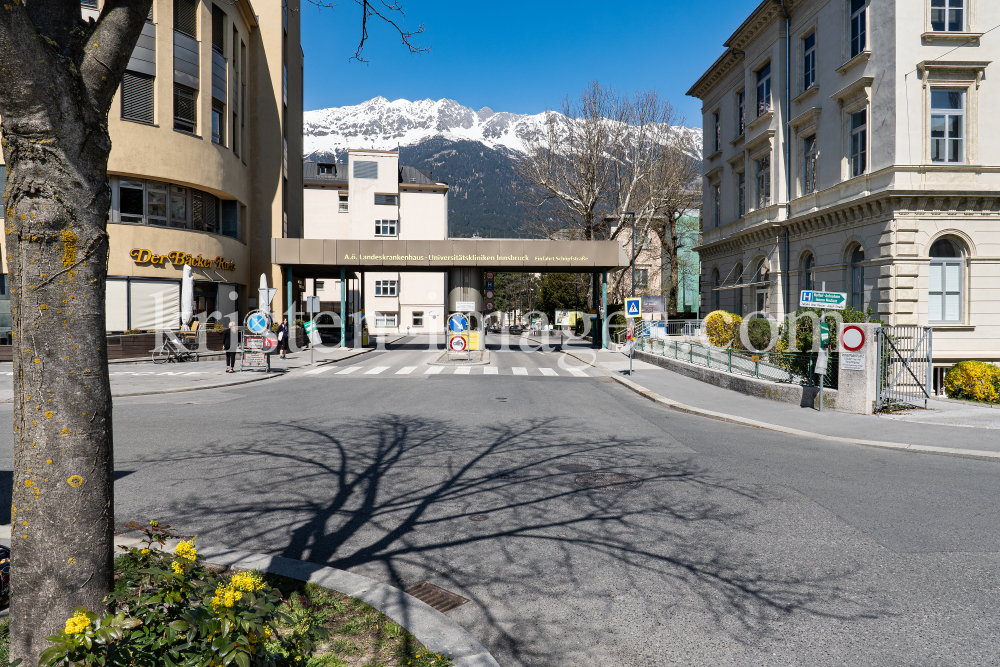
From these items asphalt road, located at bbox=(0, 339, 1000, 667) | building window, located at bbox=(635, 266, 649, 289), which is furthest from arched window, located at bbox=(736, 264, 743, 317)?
building window, located at bbox=(635, 266, 649, 289)

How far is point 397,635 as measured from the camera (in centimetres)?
353

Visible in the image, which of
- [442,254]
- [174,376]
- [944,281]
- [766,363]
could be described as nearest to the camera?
[766,363]

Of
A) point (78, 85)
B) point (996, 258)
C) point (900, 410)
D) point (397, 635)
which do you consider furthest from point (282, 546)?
point (996, 258)

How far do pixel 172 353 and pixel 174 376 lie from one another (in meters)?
Result: 5.50

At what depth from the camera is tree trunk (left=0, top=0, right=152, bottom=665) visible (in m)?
2.62

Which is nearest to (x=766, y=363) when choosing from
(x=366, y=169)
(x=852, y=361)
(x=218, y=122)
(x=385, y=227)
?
(x=852, y=361)

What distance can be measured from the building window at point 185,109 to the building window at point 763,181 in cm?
2668

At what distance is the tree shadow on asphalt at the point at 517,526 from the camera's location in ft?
14.0

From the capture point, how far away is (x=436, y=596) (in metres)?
4.21

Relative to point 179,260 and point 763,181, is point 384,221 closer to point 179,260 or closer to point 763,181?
point 179,260

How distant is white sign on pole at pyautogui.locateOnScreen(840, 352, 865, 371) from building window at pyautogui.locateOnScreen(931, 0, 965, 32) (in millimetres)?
13991

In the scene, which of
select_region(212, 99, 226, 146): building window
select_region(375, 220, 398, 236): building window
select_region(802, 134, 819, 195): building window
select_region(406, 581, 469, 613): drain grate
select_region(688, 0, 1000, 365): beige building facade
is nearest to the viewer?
select_region(406, 581, 469, 613): drain grate

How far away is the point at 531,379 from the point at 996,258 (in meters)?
15.3

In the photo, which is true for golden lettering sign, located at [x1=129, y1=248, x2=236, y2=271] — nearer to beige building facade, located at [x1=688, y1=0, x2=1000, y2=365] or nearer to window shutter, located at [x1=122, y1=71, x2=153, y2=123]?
window shutter, located at [x1=122, y1=71, x2=153, y2=123]
